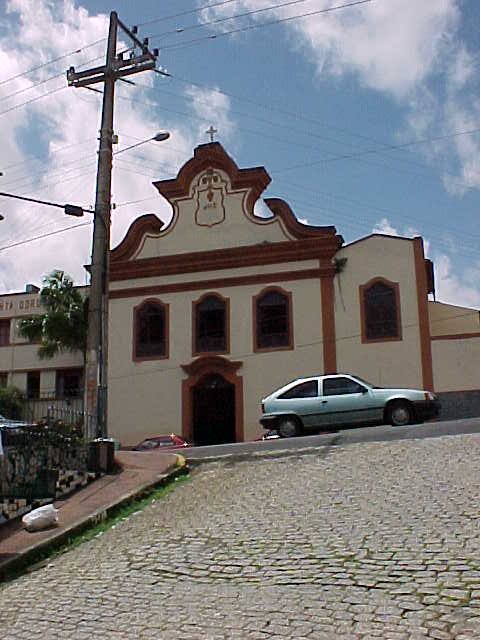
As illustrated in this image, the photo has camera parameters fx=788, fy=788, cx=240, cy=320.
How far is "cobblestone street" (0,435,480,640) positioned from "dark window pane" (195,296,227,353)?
1825cm

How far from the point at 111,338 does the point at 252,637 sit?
1063 inches

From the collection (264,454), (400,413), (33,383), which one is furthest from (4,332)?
(264,454)

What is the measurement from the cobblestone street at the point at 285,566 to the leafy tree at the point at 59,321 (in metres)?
23.7

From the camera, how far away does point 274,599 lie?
23.7ft

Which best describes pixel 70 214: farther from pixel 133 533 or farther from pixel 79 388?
pixel 79 388

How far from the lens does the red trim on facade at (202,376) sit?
99.4 feet

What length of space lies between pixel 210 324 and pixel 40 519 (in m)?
20.7

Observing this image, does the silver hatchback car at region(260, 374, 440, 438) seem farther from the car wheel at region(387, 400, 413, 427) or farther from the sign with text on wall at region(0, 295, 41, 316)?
the sign with text on wall at region(0, 295, 41, 316)

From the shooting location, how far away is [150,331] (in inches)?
1272

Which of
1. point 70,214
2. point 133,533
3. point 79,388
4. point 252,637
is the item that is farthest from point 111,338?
point 252,637

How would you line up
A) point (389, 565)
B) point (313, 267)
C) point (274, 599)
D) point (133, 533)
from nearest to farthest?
point (274, 599)
point (389, 565)
point (133, 533)
point (313, 267)

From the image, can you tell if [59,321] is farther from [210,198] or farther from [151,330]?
[210,198]

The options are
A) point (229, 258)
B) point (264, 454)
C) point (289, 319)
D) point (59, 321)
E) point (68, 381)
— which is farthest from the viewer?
point (68, 381)

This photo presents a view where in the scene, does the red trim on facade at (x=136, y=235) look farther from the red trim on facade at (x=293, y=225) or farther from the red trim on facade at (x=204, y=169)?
the red trim on facade at (x=293, y=225)
